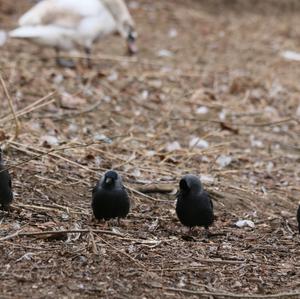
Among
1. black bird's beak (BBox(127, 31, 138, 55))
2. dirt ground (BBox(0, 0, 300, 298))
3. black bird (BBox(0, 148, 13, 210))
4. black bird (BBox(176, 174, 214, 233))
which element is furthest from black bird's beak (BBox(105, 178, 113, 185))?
black bird's beak (BBox(127, 31, 138, 55))

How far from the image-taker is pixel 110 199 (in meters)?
5.71

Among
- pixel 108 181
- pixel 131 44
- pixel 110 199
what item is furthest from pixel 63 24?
pixel 110 199

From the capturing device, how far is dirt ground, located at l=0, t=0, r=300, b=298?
4.86 metres

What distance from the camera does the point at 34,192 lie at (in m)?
6.32

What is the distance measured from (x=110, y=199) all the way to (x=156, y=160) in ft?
6.52

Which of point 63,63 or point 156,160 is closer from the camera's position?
point 156,160

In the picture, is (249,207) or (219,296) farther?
(249,207)

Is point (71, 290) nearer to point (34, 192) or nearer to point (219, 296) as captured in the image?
point (219, 296)

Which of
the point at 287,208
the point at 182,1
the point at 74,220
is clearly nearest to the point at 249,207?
the point at 287,208

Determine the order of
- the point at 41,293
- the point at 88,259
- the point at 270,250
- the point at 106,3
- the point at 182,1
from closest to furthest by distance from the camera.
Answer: the point at 41,293 < the point at 88,259 < the point at 270,250 < the point at 106,3 < the point at 182,1

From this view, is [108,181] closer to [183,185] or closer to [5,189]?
[183,185]

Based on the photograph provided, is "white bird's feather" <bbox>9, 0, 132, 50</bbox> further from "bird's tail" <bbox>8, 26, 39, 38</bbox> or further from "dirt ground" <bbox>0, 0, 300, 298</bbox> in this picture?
"dirt ground" <bbox>0, 0, 300, 298</bbox>

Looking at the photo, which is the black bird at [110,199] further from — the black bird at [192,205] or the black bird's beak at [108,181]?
the black bird at [192,205]

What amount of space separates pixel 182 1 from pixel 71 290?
11787 mm
